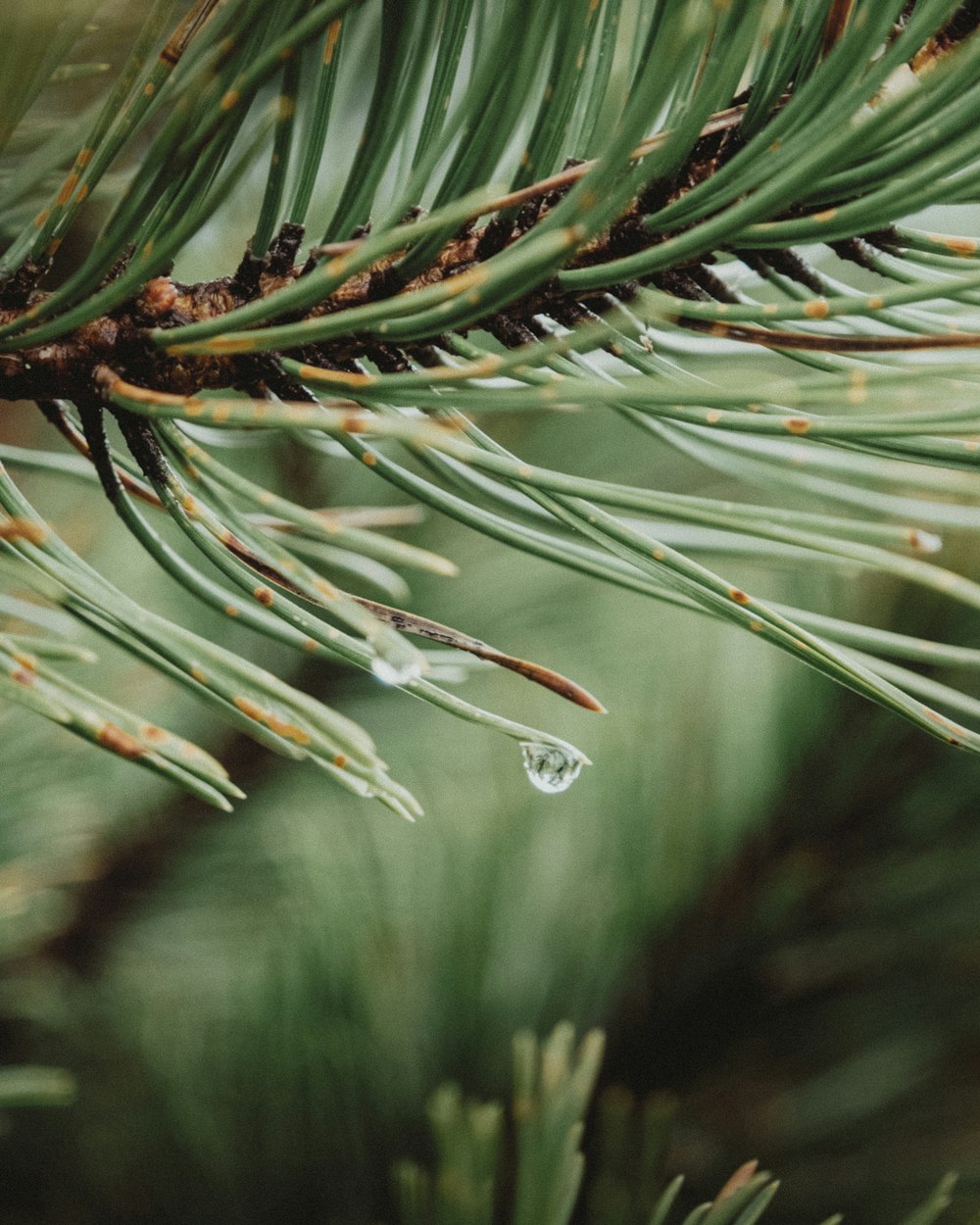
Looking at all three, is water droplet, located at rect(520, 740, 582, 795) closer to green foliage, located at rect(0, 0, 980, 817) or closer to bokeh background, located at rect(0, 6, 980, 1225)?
green foliage, located at rect(0, 0, 980, 817)

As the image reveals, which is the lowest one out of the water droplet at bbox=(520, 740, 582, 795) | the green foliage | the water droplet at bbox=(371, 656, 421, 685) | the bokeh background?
the bokeh background

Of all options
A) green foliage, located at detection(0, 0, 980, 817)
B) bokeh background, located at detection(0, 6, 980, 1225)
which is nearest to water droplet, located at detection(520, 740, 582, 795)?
green foliage, located at detection(0, 0, 980, 817)

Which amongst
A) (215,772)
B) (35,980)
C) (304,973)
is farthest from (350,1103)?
(215,772)

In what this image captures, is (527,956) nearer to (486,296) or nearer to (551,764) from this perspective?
(551,764)

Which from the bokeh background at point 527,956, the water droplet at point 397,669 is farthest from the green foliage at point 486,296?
the bokeh background at point 527,956

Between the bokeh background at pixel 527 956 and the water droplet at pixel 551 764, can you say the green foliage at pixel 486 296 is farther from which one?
the bokeh background at pixel 527 956

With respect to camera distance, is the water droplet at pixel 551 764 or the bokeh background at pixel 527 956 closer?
the water droplet at pixel 551 764
